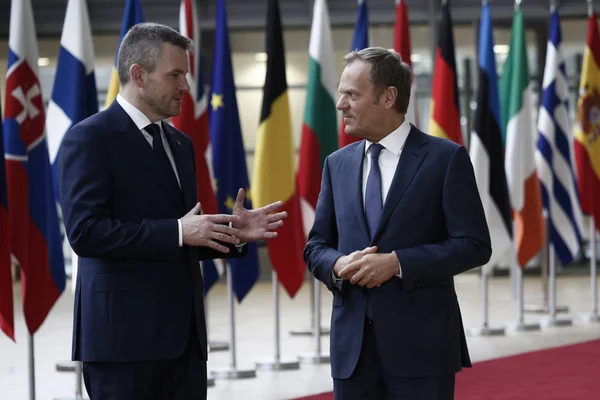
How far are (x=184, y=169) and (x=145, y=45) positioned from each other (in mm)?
400

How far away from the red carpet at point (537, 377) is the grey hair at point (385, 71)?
3.23 metres

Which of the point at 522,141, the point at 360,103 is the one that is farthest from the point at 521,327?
the point at 360,103

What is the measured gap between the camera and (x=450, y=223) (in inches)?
117

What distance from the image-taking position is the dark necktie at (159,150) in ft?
9.90

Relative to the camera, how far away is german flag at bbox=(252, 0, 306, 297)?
745 cm

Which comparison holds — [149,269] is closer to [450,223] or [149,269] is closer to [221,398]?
[450,223]

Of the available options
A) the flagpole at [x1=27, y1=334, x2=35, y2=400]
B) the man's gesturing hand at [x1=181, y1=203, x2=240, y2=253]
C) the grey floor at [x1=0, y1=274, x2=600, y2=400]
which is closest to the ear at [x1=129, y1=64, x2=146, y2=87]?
the man's gesturing hand at [x1=181, y1=203, x2=240, y2=253]

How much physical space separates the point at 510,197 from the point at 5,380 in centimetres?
458

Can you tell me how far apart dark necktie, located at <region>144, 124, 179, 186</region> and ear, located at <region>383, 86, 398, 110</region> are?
2.26 ft

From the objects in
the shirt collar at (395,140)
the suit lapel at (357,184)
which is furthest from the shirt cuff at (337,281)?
the shirt collar at (395,140)

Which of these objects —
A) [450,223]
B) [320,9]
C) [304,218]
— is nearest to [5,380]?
[304,218]

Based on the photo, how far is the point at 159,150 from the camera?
9.97 feet

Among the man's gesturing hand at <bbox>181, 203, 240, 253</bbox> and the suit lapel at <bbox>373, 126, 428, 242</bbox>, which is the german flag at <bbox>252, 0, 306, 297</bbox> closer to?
the suit lapel at <bbox>373, 126, 428, 242</bbox>

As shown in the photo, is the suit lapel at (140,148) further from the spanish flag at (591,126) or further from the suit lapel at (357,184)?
the spanish flag at (591,126)
